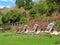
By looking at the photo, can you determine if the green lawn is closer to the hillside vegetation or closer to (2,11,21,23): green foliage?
the hillside vegetation

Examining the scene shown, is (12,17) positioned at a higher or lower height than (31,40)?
lower

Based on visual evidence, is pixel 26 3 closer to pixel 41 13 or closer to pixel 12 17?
pixel 12 17

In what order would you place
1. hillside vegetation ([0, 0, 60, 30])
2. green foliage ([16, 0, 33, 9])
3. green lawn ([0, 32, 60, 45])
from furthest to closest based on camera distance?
1. green foliage ([16, 0, 33, 9])
2. hillside vegetation ([0, 0, 60, 30])
3. green lawn ([0, 32, 60, 45])

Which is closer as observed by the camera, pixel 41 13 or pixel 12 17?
pixel 41 13

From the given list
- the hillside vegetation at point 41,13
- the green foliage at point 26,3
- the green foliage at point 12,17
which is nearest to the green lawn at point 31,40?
the hillside vegetation at point 41,13

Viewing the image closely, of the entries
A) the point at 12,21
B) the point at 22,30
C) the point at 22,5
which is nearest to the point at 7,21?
the point at 12,21

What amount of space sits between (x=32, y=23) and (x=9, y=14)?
82.2 feet

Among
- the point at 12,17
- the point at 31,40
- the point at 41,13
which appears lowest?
the point at 12,17

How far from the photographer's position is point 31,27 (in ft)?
112

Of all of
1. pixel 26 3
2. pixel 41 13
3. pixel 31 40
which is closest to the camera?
pixel 31 40

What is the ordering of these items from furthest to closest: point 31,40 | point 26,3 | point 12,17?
point 26,3
point 12,17
point 31,40

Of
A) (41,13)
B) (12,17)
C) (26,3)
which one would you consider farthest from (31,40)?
(26,3)

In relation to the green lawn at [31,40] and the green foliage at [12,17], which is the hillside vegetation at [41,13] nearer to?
the green foliage at [12,17]

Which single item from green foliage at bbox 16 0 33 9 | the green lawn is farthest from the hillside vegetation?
the green lawn
